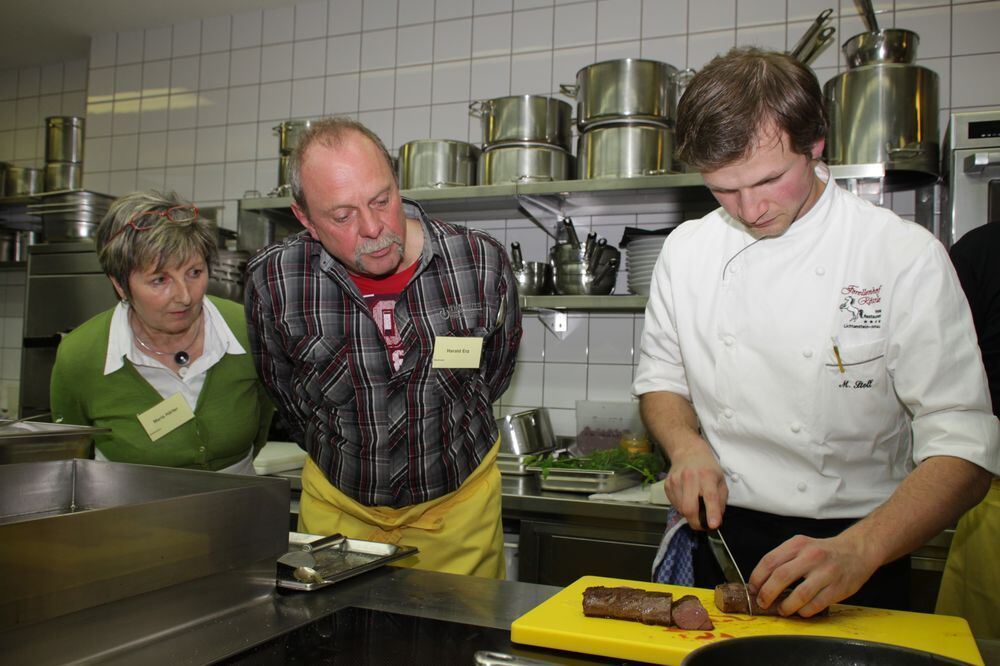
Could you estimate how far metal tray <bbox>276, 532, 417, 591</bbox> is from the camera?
46.4 inches

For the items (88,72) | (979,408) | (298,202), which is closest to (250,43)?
(88,72)

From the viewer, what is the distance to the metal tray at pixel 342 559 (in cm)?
118

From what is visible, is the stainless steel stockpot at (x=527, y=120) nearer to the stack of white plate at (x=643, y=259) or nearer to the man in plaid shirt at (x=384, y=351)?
the stack of white plate at (x=643, y=259)

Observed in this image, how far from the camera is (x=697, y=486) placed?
1.33 m

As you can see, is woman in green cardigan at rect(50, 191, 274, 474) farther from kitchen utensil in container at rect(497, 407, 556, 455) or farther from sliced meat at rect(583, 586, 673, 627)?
sliced meat at rect(583, 586, 673, 627)

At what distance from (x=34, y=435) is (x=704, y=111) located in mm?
1253

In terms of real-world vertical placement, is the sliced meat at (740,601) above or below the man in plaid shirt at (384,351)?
below

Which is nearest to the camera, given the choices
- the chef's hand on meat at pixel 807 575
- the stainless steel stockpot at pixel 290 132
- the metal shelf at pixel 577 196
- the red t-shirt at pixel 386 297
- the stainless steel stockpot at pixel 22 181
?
the chef's hand on meat at pixel 807 575

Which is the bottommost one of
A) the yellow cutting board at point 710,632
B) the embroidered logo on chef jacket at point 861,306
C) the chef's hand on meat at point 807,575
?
the yellow cutting board at point 710,632

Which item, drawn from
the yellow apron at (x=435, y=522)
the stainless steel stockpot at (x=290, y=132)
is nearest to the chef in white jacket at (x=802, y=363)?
the yellow apron at (x=435, y=522)

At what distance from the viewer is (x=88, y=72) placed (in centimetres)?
464

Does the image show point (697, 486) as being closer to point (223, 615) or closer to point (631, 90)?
point (223, 615)

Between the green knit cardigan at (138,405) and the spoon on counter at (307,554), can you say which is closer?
the spoon on counter at (307,554)

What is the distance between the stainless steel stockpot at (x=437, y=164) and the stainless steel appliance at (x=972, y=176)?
5.53 ft
